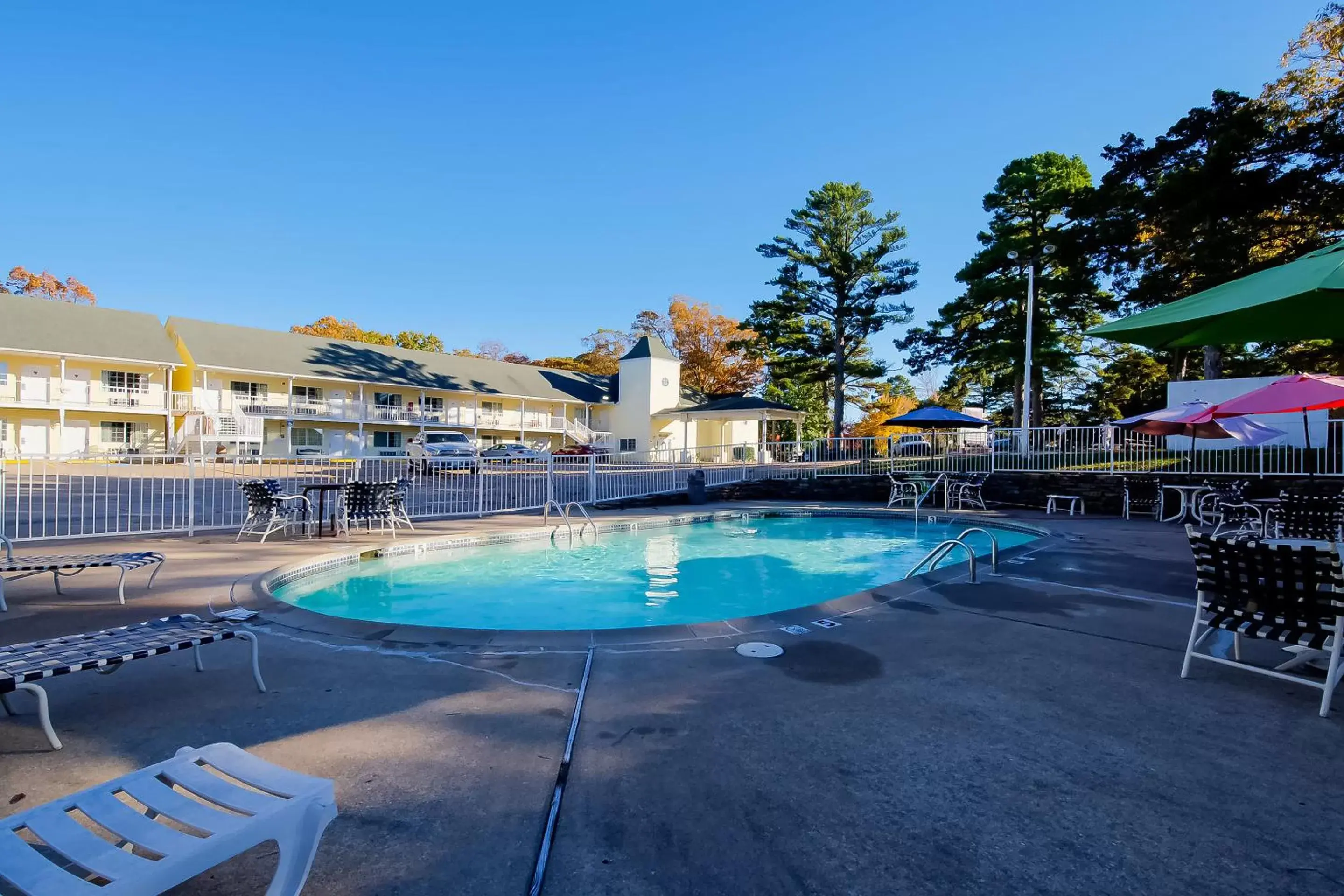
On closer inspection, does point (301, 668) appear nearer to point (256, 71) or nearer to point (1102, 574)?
point (1102, 574)

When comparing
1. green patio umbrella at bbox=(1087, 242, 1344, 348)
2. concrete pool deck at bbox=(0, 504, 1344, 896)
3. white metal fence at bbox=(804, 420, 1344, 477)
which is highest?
green patio umbrella at bbox=(1087, 242, 1344, 348)

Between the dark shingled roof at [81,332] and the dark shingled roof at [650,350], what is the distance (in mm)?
25127

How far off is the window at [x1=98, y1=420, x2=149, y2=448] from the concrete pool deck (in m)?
34.6

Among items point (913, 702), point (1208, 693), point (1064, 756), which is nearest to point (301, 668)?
point (913, 702)

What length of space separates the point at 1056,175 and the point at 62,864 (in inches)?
1313

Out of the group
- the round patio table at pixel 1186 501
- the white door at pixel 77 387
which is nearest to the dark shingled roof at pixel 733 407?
the round patio table at pixel 1186 501

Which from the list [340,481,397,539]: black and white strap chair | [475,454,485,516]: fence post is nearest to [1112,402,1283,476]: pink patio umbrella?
[475,454,485,516]: fence post

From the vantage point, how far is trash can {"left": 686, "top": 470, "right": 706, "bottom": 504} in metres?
16.7

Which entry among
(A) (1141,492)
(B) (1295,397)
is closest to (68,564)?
(B) (1295,397)

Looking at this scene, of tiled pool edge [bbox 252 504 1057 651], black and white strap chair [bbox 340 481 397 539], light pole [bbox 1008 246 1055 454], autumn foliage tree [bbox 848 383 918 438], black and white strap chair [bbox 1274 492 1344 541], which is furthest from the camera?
Answer: autumn foliage tree [bbox 848 383 918 438]

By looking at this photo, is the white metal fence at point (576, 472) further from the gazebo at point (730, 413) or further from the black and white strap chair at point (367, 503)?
the gazebo at point (730, 413)

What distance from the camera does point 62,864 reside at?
2182 millimetres

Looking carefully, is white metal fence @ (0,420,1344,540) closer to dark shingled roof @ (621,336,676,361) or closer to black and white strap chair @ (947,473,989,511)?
black and white strap chair @ (947,473,989,511)

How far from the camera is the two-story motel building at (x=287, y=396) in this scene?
29.7 metres
